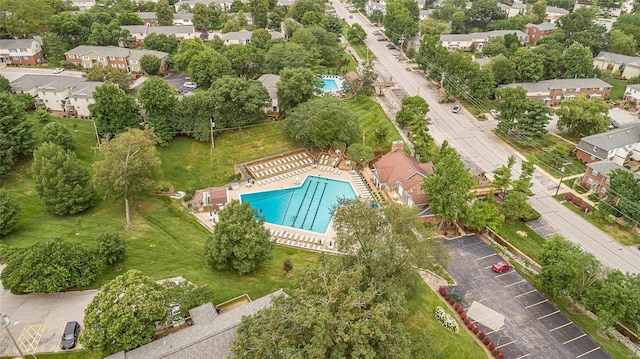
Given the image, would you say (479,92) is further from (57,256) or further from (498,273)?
(57,256)

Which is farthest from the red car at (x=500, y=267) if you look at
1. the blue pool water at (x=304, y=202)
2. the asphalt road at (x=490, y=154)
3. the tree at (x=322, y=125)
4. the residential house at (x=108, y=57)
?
the residential house at (x=108, y=57)

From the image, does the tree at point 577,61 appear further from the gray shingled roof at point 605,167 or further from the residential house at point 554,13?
the residential house at point 554,13

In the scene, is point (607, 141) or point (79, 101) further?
point (79, 101)

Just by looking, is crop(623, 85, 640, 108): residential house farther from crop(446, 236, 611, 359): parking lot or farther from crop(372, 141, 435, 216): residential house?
crop(446, 236, 611, 359): parking lot

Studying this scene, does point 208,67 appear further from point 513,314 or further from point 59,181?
point 513,314

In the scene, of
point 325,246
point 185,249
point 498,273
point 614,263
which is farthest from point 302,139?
point 614,263

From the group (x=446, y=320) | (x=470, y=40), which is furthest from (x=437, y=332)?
(x=470, y=40)
